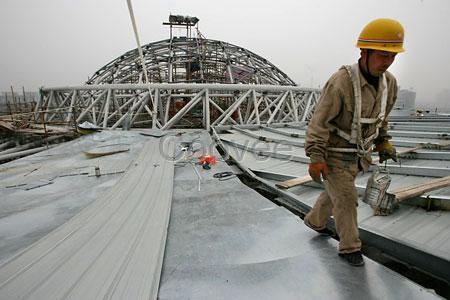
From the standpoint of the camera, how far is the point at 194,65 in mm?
19859

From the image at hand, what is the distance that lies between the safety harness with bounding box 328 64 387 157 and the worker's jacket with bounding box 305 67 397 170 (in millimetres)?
30

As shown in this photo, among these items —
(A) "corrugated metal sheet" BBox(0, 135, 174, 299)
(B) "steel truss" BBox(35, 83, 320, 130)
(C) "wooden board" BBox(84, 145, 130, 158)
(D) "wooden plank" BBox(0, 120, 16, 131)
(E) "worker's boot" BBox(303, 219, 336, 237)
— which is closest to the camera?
(A) "corrugated metal sheet" BBox(0, 135, 174, 299)

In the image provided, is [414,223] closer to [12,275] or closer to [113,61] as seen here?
[12,275]

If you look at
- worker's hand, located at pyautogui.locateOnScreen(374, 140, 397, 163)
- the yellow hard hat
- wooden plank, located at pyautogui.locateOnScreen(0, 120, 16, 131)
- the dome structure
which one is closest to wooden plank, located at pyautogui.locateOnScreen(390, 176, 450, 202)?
worker's hand, located at pyautogui.locateOnScreen(374, 140, 397, 163)

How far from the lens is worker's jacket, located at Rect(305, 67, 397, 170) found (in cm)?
210

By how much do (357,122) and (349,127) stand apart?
11cm

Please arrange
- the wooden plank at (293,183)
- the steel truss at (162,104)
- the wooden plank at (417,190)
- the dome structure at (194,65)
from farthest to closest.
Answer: the dome structure at (194,65)
the steel truss at (162,104)
the wooden plank at (293,183)
the wooden plank at (417,190)

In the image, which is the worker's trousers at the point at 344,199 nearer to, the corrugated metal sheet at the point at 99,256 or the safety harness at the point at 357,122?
the safety harness at the point at 357,122

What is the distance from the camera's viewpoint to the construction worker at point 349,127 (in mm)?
2055

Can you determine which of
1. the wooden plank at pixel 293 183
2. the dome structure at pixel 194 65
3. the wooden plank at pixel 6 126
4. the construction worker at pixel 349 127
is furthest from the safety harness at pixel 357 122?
the dome structure at pixel 194 65

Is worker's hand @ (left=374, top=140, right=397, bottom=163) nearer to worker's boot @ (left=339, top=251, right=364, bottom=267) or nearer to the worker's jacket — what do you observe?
the worker's jacket

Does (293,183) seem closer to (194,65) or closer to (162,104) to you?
(162,104)

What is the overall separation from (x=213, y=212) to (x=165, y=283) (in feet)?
4.06

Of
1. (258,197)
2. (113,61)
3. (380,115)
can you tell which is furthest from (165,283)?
(113,61)
